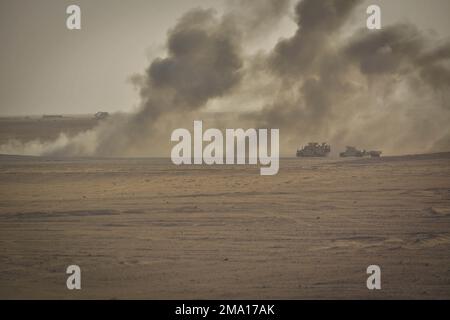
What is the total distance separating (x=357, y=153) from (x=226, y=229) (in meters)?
11.8

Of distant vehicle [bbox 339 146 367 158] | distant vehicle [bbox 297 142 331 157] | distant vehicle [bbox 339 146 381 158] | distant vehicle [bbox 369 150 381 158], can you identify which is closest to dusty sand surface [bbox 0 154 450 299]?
distant vehicle [bbox 369 150 381 158]

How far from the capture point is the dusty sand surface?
1422 centimetres

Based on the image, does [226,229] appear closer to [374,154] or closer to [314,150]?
[314,150]

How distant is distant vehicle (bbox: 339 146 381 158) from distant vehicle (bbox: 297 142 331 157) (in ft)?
2.38

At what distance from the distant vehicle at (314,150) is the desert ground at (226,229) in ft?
6.14

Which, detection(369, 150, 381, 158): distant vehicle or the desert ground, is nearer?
the desert ground

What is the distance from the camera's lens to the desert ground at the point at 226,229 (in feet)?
46.5

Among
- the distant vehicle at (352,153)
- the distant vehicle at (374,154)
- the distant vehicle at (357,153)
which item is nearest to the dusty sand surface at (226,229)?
the distant vehicle at (374,154)

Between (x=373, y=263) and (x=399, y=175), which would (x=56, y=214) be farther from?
(x=399, y=175)

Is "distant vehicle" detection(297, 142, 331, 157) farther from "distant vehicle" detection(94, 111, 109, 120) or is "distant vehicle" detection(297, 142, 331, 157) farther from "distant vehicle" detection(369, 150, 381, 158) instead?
"distant vehicle" detection(94, 111, 109, 120)

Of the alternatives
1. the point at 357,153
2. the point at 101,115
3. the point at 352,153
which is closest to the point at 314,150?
the point at 352,153

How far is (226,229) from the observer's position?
17.9 m
